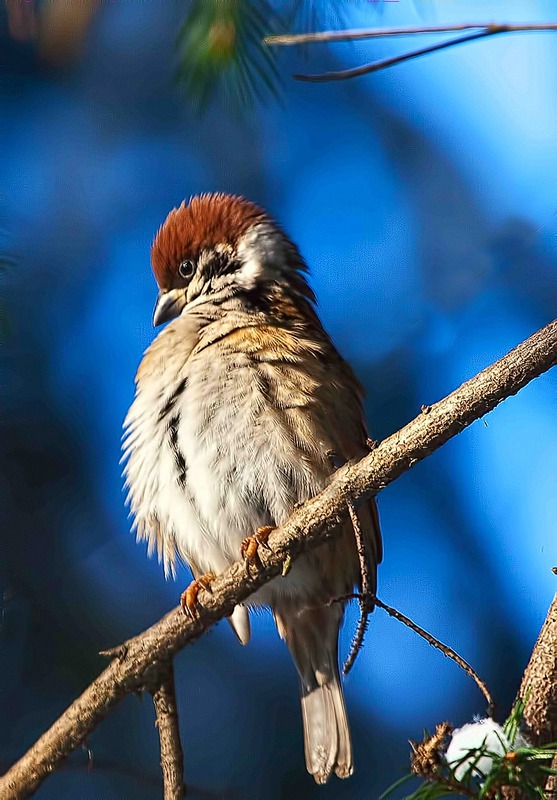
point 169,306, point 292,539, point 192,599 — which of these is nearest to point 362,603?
point 292,539

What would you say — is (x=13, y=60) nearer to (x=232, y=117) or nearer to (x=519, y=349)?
(x=232, y=117)

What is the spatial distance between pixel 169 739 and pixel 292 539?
0.32m

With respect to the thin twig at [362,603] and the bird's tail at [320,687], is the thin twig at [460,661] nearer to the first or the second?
the thin twig at [362,603]

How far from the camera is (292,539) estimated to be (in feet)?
3.73

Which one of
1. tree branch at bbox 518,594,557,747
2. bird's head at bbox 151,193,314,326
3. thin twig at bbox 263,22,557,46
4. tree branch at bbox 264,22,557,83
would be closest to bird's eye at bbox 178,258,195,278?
bird's head at bbox 151,193,314,326

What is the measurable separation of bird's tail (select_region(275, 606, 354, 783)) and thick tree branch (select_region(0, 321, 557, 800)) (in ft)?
1.48

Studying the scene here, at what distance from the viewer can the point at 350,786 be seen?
5.65 ft

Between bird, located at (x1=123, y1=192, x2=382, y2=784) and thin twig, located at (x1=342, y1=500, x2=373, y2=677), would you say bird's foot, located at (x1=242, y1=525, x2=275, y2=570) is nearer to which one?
bird, located at (x1=123, y1=192, x2=382, y2=784)

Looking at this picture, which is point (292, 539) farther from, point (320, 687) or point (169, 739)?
point (320, 687)

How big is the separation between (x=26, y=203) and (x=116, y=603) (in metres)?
0.78

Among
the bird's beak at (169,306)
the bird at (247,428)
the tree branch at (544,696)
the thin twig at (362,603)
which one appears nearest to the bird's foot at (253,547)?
the bird at (247,428)

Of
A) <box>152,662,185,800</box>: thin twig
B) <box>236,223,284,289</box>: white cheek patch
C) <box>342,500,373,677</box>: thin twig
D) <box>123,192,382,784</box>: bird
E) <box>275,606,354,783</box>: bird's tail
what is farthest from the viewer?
<box>236,223,284,289</box>: white cheek patch

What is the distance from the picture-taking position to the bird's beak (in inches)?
68.4

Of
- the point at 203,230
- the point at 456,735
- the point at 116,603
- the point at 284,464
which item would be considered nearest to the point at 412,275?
the point at 203,230
